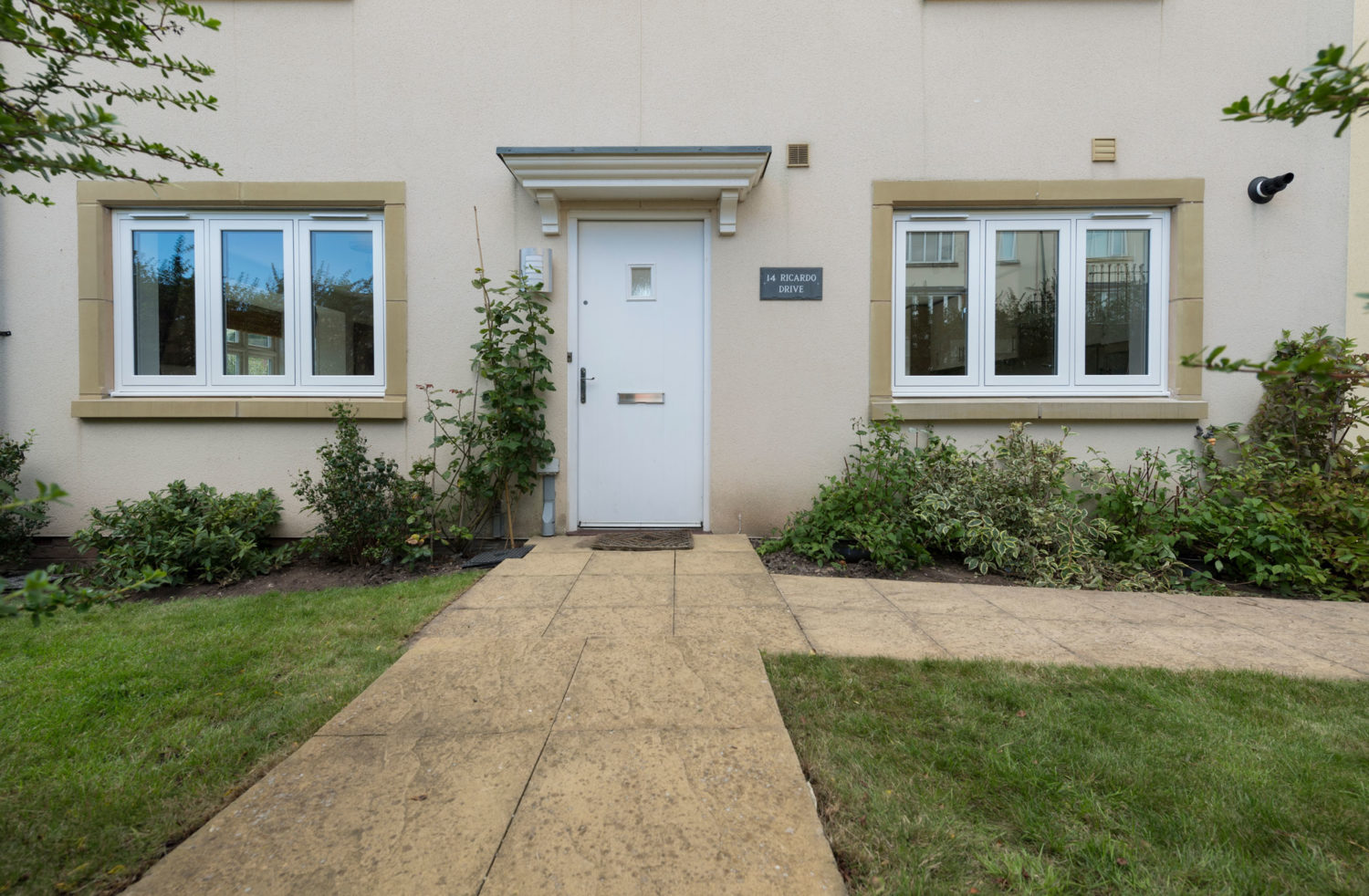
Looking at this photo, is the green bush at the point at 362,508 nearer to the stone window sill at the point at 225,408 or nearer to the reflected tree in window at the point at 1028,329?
the stone window sill at the point at 225,408

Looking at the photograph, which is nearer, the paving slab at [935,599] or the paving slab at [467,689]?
the paving slab at [467,689]

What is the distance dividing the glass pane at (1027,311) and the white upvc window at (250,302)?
460cm

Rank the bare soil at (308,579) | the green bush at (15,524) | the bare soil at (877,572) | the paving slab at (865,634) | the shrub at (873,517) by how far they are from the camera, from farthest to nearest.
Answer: the green bush at (15,524) < the shrub at (873,517) < the bare soil at (877,572) < the bare soil at (308,579) < the paving slab at (865,634)

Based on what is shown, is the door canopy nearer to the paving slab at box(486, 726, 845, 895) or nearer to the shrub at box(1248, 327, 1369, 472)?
the paving slab at box(486, 726, 845, 895)

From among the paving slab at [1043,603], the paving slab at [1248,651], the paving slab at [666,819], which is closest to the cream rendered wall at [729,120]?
the paving slab at [1043,603]

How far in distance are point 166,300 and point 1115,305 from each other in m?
7.04

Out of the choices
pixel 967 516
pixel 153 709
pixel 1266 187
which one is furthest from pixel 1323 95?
pixel 1266 187

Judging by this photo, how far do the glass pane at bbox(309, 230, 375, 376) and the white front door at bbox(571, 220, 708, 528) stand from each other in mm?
1561

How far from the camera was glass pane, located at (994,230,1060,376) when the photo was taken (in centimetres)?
448

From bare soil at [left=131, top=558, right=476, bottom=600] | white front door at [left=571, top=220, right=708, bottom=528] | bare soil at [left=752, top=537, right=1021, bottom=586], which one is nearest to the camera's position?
bare soil at [left=131, top=558, right=476, bottom=600]

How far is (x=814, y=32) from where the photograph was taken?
4.32 m

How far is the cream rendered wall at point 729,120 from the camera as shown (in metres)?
4.30

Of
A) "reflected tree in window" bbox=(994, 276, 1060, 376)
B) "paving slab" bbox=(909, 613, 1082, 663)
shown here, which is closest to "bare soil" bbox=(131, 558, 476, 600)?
"paving slab" bbox=(909, 613, 1082, 663)

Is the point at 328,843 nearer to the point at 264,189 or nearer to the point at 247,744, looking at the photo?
the point at 247,744
